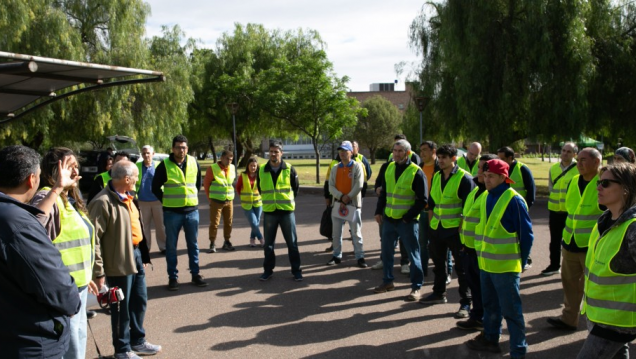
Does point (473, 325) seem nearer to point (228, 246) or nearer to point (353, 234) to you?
point (353, 234)

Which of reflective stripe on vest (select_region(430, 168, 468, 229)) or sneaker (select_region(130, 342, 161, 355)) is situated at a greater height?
reflective stripe on vest (select_region(430, 168, 468, 229))

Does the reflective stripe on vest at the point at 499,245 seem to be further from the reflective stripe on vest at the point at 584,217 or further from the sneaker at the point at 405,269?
the sneaker at the point at 405,269

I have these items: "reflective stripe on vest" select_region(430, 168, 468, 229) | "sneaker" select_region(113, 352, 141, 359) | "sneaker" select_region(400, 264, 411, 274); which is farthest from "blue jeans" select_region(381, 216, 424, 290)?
"sneaker" select_region(113, 352, 141, 359)

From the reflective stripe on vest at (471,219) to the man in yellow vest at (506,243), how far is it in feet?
1.99

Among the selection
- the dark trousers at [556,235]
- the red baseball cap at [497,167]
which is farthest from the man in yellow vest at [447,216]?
the dark trousers at [556,235]

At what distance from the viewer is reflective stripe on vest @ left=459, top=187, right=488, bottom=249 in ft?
17.1

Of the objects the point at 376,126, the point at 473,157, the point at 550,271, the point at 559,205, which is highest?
the point at 376,126

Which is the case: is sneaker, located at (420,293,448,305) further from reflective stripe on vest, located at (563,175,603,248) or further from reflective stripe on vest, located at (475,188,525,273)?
reflective stripe on vest, located at (475,188,525,273)

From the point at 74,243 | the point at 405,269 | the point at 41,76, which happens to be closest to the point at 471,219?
the point at 405,269

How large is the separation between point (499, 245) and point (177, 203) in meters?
4.36

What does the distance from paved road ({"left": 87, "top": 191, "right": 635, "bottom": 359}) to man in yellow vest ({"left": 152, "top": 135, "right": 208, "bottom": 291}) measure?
368 millimetres

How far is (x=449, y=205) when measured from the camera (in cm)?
604

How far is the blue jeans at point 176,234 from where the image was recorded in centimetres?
701

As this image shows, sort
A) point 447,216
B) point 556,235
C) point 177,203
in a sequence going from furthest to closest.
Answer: point 556,235, point 177,203, point 447,216
